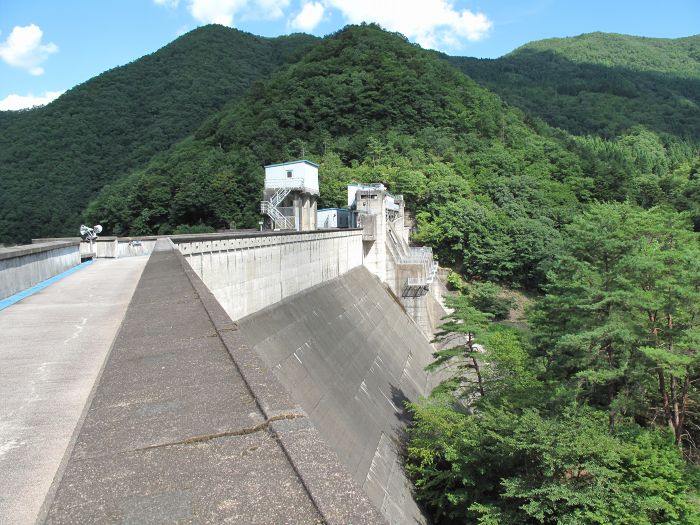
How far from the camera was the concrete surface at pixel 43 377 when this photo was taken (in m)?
2.74

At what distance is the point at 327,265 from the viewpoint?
79.4ft

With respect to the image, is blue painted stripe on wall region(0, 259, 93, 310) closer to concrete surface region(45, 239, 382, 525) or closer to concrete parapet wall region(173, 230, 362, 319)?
concrete parapet wall region(173, 230, 362, 319)

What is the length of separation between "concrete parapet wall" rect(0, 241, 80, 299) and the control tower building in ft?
69.1

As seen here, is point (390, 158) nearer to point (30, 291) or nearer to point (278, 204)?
point (278, 204)

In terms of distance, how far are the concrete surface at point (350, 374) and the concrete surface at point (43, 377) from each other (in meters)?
4.38

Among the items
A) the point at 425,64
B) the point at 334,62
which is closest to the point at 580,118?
the point at 425,64

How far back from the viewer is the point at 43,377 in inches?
177

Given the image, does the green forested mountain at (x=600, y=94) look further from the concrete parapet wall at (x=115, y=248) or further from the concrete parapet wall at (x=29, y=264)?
the concrete parapet wall at (x=29, y=264)

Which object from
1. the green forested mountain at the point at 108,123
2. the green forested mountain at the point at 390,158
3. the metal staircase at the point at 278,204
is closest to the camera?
the metal staircase at the point at 278,204

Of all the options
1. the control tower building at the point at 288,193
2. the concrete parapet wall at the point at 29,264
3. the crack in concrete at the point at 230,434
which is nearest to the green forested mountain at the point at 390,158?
the control tower building at the point at 288,193

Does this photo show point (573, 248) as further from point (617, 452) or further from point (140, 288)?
point (140, 288)

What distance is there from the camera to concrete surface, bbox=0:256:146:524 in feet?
9.00

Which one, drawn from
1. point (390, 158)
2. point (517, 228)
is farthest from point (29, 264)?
point (390, 158)

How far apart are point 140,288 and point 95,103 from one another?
119 m
